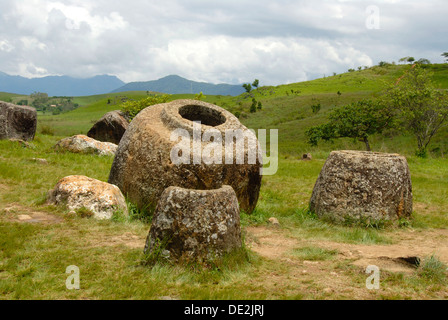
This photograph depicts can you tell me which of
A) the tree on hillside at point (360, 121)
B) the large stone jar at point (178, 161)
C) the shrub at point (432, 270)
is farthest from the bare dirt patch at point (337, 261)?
the tree on hillside at point (360, 121)

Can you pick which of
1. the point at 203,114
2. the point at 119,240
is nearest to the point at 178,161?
the point at 119,240

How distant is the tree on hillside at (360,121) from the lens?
29016mm

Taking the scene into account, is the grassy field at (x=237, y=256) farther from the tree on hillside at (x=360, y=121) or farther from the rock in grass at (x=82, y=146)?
the tree on hillside at (x=360, y=121)

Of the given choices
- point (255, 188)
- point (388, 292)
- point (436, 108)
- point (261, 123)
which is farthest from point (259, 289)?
point (261, 123)

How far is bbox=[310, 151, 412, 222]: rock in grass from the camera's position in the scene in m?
9.69

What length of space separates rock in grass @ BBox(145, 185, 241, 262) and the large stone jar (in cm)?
293

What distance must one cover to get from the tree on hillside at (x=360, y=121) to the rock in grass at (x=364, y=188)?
19445mm

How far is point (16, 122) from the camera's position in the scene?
20281mm

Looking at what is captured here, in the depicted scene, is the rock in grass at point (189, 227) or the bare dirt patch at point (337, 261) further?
the rock in grass at point (189, 227)

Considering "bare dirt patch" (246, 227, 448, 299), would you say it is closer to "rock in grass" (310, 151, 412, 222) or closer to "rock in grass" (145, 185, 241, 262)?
"rock in grass" (310, 151, 412, 222)

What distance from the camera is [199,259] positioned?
588 cm

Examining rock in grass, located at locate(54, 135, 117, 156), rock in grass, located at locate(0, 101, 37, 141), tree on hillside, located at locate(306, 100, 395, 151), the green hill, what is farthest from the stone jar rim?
tree on hillside, located at locate(306, 100, 395, 151)

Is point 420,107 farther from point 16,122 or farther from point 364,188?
point 16,122

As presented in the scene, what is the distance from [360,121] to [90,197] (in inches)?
938
